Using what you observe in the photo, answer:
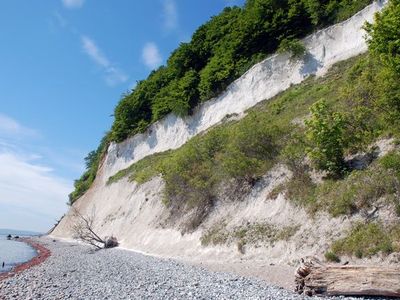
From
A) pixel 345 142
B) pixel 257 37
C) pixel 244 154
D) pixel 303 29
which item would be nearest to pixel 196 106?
pixel 257 37

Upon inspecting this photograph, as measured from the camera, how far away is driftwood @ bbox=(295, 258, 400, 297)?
417 inches

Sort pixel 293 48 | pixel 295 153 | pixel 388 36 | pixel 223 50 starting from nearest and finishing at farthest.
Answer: pixel 388 36 < pixel 295 153 < pixel 293 48 < pixel 223 50

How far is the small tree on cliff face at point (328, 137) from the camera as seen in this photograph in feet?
61.2

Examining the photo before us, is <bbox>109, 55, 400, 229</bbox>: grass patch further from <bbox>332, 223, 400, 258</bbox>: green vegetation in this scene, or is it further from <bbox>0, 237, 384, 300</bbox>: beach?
<bbox>0, 237, 384, 300</bbox>: beach

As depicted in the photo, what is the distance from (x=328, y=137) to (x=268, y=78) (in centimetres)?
1961

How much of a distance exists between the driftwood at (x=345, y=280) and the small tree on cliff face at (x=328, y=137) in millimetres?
7880

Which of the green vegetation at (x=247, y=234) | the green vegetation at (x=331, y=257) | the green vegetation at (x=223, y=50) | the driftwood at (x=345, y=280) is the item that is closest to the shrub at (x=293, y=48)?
the green vegetation at (x=223, y=50)

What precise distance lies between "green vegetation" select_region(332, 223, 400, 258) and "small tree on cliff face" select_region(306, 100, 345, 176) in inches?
160

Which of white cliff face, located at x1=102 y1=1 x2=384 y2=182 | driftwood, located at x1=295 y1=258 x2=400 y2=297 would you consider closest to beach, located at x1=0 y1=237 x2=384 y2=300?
driftwood, located at x1=295 y1=258 x2=400 y2=297

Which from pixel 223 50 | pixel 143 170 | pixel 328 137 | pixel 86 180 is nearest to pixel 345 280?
pixel 328 137

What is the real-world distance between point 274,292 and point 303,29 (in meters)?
29.8

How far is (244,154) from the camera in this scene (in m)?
24.6

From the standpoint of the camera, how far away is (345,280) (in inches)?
440

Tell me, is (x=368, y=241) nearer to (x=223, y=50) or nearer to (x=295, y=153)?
(x=295, y=153)
